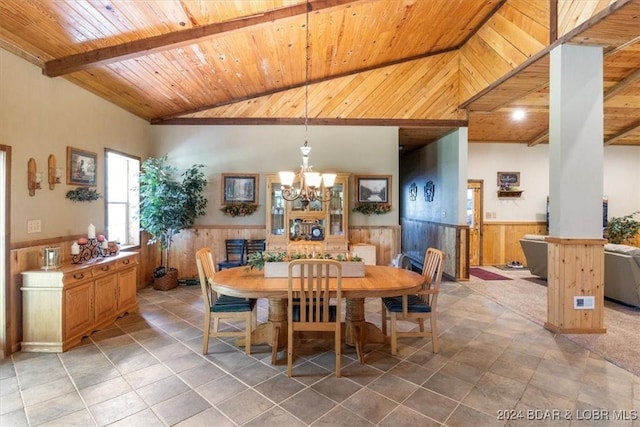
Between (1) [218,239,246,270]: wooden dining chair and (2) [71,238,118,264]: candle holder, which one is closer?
(2) [71,238,118,264]: candle holder

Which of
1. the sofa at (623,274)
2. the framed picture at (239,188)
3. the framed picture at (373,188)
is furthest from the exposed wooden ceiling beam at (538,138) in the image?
the framed picture at (239,188)

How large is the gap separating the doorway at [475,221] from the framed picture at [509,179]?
1.55 feet

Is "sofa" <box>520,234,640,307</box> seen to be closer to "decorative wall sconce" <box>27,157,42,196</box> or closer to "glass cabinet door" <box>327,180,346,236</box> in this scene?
"glass cabinet door" <box>327,180,346,236</box>


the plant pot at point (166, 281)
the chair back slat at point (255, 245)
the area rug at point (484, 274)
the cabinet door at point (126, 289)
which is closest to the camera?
the cabinet door at point (126, 289)

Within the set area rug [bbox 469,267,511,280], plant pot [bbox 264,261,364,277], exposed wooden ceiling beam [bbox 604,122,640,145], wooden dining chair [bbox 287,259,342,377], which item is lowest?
area rug [bbox 469,267,511,280]

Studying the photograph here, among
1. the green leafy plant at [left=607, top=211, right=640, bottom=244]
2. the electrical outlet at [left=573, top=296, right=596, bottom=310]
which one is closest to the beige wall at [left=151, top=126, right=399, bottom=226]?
the electrical outlet at [left=573, top=296, right=596, bottom=310]

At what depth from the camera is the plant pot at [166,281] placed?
518cm

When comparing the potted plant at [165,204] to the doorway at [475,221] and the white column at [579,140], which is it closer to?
the white column at [579,140]

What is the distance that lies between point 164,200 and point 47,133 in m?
1.76

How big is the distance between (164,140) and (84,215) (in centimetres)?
213

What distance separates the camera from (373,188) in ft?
19.1

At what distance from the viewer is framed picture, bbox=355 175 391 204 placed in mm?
5797

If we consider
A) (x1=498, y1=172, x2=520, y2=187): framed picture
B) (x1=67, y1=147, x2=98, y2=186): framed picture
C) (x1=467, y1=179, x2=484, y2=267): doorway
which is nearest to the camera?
(x1=67, y1=147, x2=98, y2=186): framed picture

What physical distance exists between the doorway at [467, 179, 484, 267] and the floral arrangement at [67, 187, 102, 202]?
286 inches
